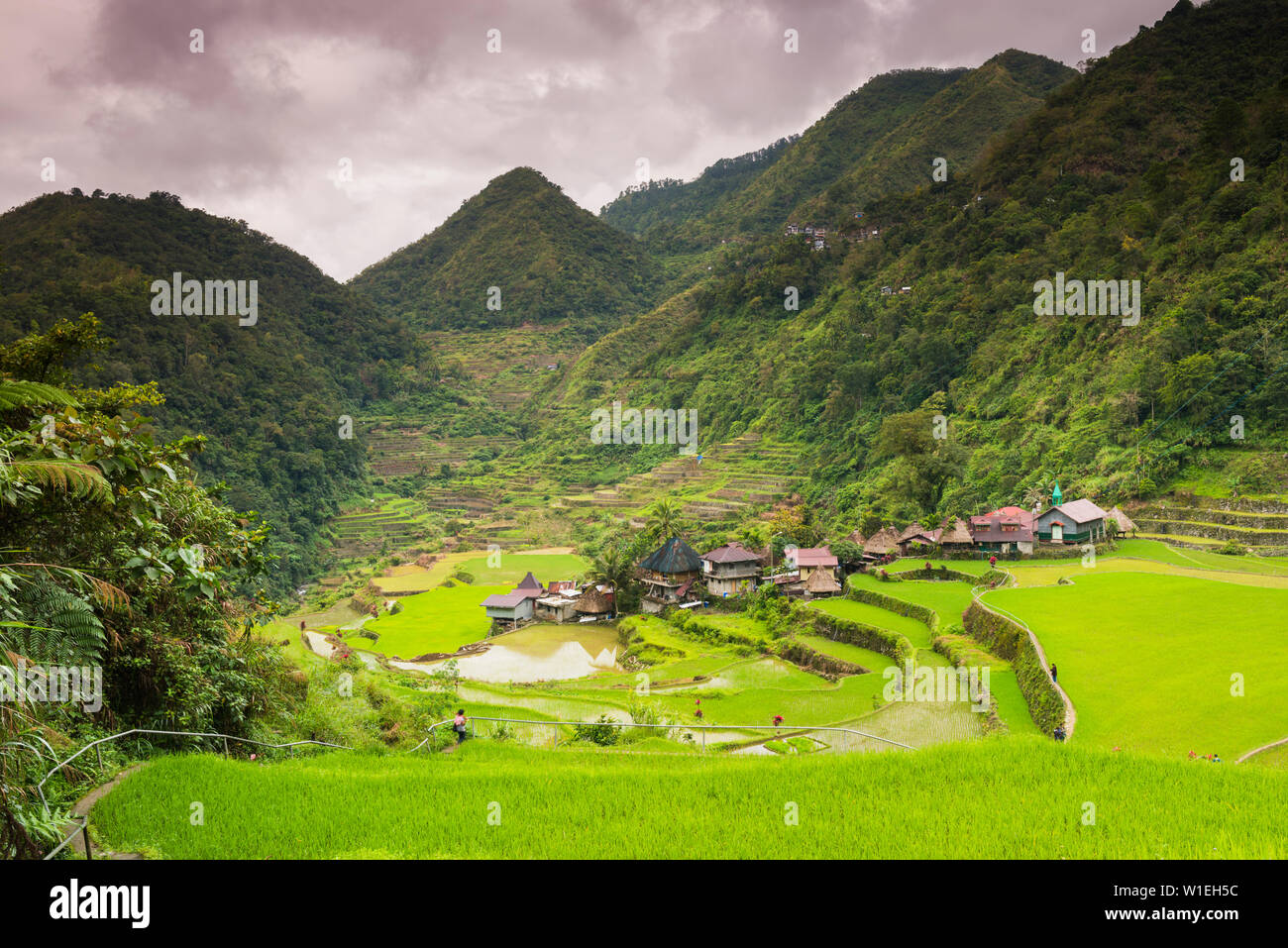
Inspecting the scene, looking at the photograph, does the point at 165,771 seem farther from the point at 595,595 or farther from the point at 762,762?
the point at 595,595

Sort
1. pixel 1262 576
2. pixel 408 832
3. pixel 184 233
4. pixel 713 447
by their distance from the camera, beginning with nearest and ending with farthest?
pixel 408 832 < pixel 1262 576 < pixel 713 447 < pixel 184 233

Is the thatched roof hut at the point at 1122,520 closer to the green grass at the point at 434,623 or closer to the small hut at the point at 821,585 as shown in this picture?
the small hut at the point at 821,585

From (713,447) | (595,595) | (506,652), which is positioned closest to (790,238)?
(713,447)

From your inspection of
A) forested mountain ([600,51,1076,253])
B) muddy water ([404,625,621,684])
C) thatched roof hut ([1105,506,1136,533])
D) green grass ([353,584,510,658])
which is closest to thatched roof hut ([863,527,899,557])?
thatched roof hut ([1105,506,1136,533])

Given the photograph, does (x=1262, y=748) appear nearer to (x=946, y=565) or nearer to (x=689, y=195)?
(x=946, y=565)

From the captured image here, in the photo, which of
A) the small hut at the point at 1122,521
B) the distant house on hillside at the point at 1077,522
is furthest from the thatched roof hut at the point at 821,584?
the small hut at the point at 1122,521

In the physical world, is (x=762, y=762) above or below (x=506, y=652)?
above

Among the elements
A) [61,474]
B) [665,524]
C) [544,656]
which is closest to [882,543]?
[665,524]
